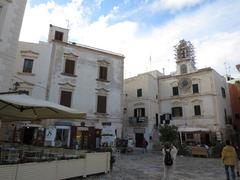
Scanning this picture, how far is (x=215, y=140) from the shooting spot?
83.7ft

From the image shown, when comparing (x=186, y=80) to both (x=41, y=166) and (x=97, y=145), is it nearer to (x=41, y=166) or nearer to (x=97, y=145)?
(x=97, y=145)

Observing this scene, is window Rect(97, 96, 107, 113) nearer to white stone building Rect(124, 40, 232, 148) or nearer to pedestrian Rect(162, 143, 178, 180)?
white stone building Rect(124, 40, 232, 148)

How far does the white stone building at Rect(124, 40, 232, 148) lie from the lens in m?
26.5

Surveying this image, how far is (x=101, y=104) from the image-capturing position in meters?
22.3

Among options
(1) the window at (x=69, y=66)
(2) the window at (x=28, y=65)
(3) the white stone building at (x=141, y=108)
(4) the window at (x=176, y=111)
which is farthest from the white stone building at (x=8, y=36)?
(4) the window at (x=176, y=111)

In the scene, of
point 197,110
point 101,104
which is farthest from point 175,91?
point 101,104

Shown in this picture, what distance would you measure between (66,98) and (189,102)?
1652cm

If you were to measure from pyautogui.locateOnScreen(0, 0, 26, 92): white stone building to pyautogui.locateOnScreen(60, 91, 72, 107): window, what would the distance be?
9.67 meters

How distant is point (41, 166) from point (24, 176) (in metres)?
0.64

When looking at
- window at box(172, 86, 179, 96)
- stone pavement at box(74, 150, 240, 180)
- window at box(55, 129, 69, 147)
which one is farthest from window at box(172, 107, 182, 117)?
window at box(55, 129, 69, 147)

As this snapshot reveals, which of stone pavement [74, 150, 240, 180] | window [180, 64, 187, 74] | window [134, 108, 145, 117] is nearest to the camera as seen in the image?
stone pavement [74, 150, 240, 180]

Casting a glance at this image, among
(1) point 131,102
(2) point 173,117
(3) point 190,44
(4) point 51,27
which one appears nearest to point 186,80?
(2) point 173,117

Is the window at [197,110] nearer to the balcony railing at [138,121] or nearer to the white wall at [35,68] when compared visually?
the balcony railing at [138,121]

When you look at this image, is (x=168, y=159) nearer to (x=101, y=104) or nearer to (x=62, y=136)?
(x=62, y=136)
